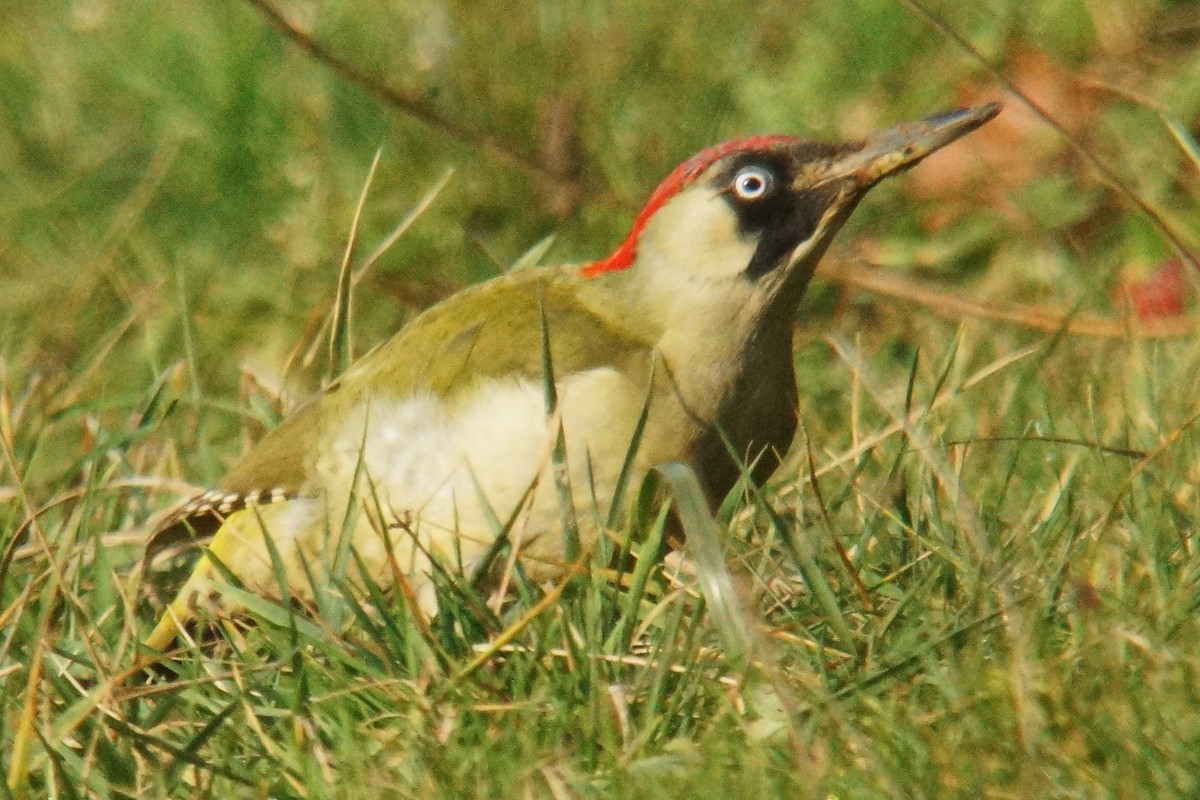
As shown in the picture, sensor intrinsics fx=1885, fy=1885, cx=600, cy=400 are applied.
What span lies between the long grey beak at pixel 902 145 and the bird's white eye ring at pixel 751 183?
0.31 ft

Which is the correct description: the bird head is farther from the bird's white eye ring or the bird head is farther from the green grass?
the green grass

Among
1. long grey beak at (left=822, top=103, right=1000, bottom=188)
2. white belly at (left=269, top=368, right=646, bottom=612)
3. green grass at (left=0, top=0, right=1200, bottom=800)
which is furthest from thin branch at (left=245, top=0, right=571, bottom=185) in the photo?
long grey beak at (left=822, top=103, right=1000, bottom=188)

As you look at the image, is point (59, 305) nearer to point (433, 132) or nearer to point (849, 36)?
point (433, 132)

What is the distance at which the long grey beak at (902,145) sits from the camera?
2.79 meters

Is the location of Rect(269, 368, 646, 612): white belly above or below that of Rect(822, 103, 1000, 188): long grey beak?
below

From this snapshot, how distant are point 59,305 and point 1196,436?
2.44 m

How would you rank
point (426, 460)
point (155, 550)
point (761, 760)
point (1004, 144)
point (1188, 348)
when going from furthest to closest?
point (1004, 144) → point (1188, 348) → point (155, 550) → point (426, 460) → point (761, 760)

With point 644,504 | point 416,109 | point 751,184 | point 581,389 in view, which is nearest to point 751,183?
point 751,184

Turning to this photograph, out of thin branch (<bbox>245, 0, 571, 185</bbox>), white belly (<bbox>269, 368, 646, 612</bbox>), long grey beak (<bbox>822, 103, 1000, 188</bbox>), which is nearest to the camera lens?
white belly (<bbox>269, 368, 646, 612</bbox>)

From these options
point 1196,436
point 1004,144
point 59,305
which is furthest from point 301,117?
point 1196,436

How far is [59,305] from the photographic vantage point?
4.11 meters

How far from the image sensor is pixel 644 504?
2.50m

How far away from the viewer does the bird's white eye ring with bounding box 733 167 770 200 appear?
9.35 ft

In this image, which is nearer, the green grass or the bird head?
the green grass
